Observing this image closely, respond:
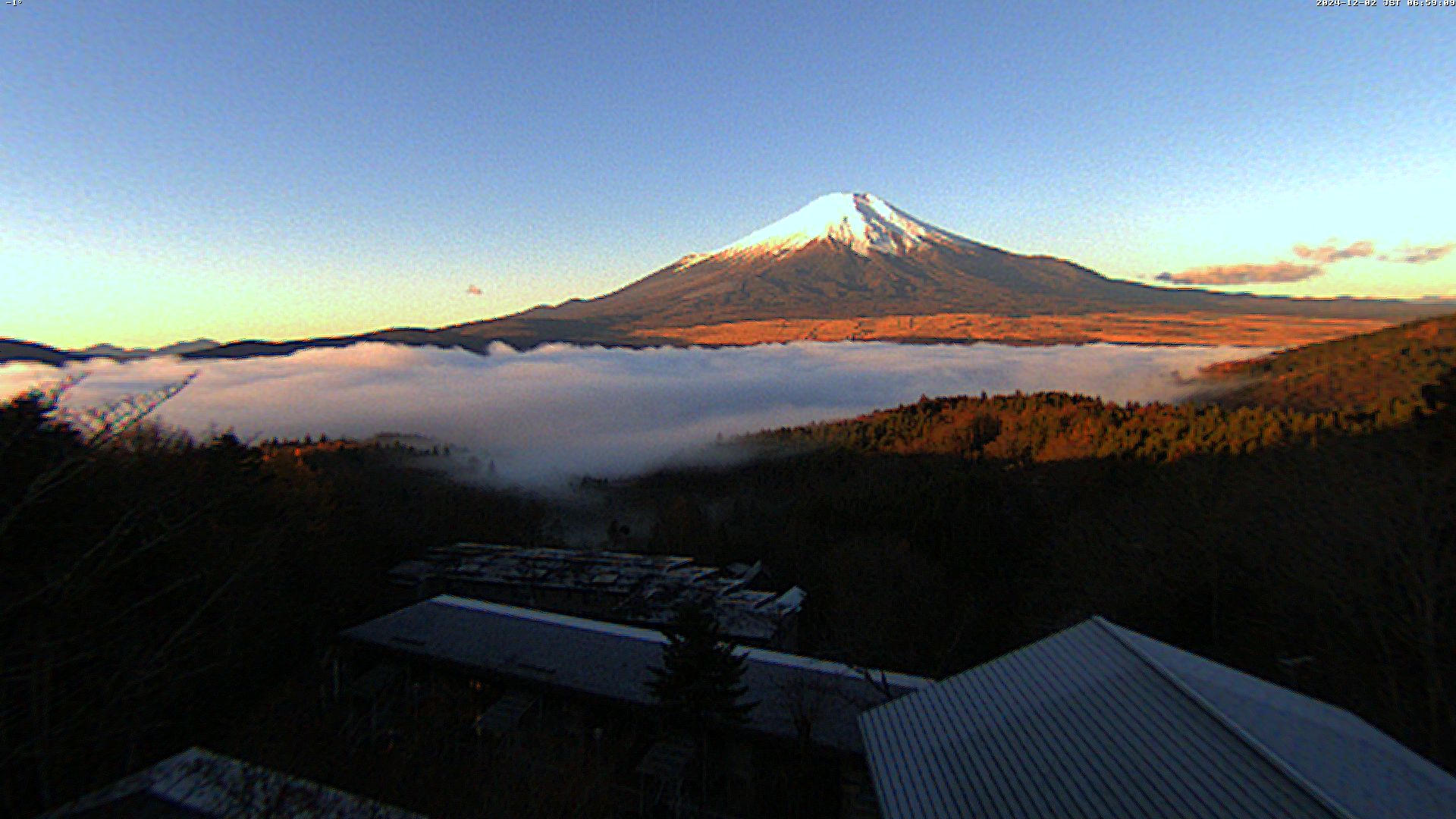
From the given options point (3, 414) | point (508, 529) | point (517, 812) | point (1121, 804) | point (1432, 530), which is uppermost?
point (3, 414)

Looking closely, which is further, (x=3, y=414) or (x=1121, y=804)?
(x=3, y=414)

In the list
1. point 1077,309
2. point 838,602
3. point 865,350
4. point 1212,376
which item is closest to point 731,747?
point 838,602

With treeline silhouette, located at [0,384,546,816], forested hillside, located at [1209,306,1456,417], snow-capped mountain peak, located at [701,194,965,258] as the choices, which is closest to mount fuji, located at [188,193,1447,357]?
snow-capped mountain peak, located at [701,194,965,258]

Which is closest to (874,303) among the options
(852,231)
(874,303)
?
(874,303)

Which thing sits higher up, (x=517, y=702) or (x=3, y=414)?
(x=3, y=414)

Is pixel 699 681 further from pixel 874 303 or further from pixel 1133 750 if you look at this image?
pixel 874 303

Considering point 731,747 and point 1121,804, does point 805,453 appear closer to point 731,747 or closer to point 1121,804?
point 731,747
